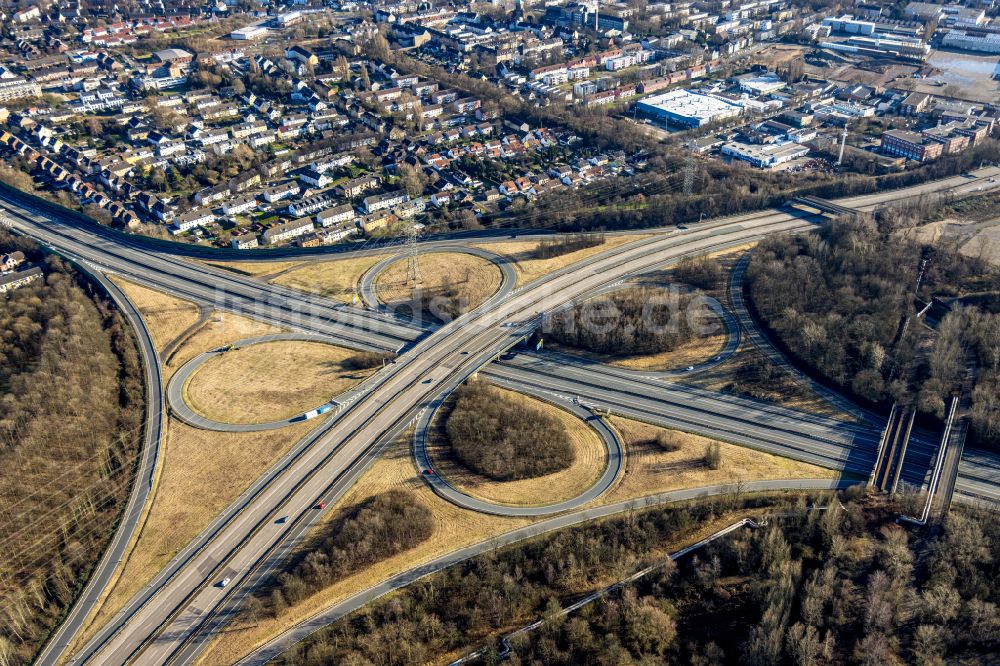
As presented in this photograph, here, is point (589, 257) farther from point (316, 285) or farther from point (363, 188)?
point (363, 188)

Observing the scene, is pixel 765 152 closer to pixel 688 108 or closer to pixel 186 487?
pixel 688 108

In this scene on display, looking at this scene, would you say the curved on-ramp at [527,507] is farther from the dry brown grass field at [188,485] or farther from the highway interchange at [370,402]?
the dry brown grass field at [188,485]

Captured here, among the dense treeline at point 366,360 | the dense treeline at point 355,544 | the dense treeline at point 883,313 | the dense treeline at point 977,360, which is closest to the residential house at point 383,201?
the dense treeline at point 366,360

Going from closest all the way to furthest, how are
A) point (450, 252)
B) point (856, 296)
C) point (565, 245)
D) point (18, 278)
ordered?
point (856, 296) → point (18, 278) → point (565, 245) → point (450, 252)

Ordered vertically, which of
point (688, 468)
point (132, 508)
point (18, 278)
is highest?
point (18, 278)

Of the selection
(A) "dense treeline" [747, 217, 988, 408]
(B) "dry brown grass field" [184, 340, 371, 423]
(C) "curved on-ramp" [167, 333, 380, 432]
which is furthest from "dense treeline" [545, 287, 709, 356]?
(C) "curved on-ramp" [167, 333, 380, 432]

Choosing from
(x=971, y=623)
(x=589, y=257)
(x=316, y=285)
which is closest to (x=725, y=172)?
(x=589, y=257)

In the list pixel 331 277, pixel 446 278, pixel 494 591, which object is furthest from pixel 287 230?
pixel 494 591

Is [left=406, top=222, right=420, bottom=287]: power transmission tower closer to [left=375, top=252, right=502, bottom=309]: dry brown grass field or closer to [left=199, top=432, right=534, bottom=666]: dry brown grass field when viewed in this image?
[left=375, top=252, right=502, bottom=309]: dry brown grass field
